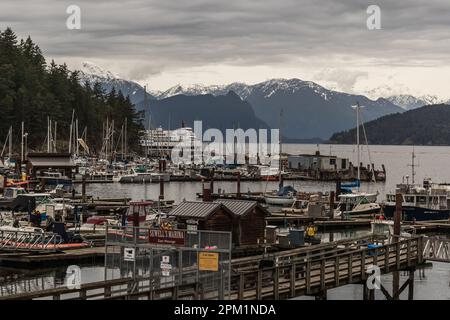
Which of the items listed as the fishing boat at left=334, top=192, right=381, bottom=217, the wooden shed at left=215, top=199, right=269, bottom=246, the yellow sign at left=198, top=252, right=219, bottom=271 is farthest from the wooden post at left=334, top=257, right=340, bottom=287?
the fishing boat at left=334, top=192, right=381, bottom=217

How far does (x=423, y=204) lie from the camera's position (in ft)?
292

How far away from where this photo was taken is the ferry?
83.7 metres

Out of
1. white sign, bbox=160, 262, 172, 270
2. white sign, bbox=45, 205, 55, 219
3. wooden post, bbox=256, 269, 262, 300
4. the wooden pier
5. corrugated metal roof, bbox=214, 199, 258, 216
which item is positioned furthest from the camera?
white sign, bbox=45, 205, 55, 219

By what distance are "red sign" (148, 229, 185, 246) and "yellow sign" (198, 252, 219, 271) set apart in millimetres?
1066

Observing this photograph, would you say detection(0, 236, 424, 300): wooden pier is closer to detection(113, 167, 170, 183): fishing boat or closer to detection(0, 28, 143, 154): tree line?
detection(113, 167, 170, 183): fishing boat

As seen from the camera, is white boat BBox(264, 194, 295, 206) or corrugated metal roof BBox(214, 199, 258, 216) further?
white boat BBox(264, 194, 295, 206)

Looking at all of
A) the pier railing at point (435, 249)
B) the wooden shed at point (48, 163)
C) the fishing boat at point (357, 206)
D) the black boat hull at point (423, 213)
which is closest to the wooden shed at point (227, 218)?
the pier railing at point (435, 249)

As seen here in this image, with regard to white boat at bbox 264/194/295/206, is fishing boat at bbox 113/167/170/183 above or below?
above

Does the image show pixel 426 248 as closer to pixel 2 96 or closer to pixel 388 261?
pixel 388 261

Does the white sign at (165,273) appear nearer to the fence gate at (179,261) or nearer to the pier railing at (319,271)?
the fence gate at (179,261)

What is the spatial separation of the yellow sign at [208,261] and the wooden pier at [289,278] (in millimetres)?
A: 679

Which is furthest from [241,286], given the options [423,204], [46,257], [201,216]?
[423,204]
